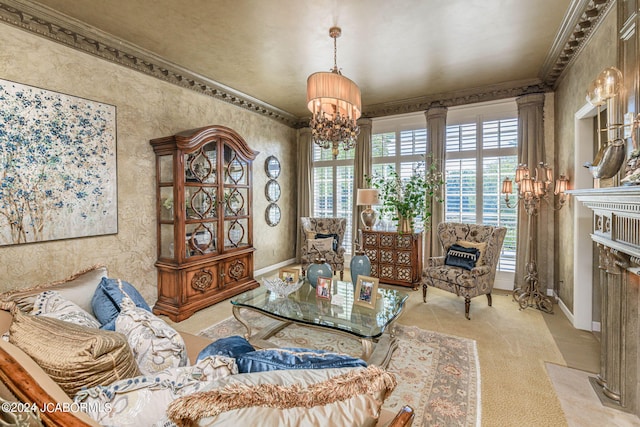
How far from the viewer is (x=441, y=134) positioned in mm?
4777

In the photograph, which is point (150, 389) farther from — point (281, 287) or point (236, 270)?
point (236, 270)

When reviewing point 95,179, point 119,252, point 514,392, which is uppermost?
point 95,179

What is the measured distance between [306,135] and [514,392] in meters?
5.22

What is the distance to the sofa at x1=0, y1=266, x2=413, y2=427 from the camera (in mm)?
688

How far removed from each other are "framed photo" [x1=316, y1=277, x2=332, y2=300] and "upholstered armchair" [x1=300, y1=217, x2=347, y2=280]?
188cm

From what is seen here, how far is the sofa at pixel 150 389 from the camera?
688 millimetres

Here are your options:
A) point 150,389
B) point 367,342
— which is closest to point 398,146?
point 367,342

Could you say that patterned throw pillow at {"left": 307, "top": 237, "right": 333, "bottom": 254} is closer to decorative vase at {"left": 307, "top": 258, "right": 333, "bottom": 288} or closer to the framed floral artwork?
decorative vase at {"left": 307, "top": 258, "right": 333, "bottom": 288}

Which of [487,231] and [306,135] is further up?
[306,135]

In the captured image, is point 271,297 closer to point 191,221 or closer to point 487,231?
point 191,221

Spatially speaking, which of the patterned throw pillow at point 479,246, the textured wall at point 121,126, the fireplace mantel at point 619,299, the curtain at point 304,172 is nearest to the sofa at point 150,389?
the fireplace mantel at point 619,299

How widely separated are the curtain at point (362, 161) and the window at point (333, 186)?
0.18 meters

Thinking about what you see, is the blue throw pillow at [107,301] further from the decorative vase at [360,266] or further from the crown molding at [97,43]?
the crown molding at [97,43]

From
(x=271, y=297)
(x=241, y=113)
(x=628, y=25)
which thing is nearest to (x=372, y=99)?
(x=241, y=113)
